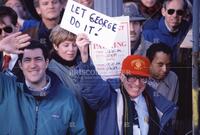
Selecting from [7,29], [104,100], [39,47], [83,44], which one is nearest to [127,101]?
[104,100]

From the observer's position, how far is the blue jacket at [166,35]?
3.67m

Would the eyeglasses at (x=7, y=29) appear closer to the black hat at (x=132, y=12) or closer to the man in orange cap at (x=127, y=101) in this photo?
the man in orange cap at (x=127, y=101)

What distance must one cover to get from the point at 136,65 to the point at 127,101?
35 centimetres

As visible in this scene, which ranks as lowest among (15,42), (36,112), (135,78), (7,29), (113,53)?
(36,112)

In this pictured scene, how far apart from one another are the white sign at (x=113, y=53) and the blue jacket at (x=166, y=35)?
19 centimetres

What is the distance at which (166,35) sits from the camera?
145 inches

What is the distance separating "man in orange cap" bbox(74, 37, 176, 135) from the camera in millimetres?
3691

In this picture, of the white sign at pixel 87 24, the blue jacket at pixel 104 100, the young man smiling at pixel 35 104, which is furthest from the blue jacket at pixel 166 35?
the young man smiling at pixel 35 104

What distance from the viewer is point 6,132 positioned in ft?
12.0

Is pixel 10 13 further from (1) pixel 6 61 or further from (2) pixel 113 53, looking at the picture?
(2) pixel 113 53

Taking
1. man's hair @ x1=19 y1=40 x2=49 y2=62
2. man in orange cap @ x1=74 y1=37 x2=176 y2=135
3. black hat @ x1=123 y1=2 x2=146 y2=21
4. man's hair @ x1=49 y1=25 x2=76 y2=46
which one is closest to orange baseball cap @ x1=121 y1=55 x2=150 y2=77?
man in orange cap @ x1=74 y1=37 x2=176 y2=135

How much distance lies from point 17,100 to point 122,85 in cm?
95

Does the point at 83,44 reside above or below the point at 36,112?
above

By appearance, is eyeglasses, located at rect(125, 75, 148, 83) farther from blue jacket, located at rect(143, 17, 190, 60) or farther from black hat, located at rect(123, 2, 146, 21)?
black hat, located at rect(123, 2, 146, 21)
